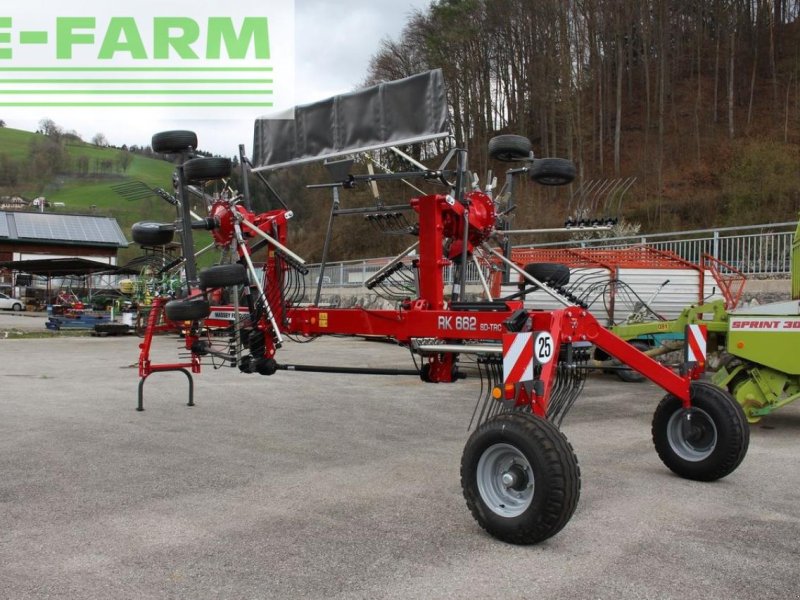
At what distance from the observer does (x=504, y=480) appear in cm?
403

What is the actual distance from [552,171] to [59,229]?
160 feet

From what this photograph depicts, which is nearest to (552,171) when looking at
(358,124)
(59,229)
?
(358,124)

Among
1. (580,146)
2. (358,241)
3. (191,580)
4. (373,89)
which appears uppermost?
(580,146)

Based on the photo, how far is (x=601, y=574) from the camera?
3.50 meters

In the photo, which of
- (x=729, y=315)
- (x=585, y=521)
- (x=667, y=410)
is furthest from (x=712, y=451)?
(x=729, y=315)

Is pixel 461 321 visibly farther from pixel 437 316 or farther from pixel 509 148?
pixel 509 148

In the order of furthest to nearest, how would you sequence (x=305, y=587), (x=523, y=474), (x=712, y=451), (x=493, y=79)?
(x=493, y=79), (x=712, y=451), (x=523, y=474), (x=305, y=587)

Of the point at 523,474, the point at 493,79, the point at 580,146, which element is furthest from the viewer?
the point at 493,79

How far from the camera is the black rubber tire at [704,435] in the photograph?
4.97 m

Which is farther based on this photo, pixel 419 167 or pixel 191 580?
pixel 419 167

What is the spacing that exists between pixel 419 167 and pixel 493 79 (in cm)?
3034

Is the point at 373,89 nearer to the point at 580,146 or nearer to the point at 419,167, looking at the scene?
the point at 419,167

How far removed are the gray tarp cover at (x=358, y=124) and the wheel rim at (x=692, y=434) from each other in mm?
2679

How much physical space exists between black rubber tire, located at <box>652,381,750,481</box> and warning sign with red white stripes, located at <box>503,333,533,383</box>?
5.47 ft
